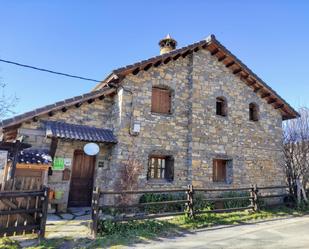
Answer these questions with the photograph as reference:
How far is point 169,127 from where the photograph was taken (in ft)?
35.8

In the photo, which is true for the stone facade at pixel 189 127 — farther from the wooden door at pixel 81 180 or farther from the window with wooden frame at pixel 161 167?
the wooden door at pixel 81 180

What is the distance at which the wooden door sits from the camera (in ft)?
32.5

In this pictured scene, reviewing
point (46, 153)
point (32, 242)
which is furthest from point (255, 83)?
point (32, 242)

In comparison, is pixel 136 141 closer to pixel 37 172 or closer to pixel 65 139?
pixel 65 139

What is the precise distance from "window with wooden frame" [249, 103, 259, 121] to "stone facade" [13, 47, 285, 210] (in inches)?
9.5

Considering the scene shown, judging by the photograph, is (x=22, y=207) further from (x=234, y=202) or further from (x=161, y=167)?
(x=234, y=202)

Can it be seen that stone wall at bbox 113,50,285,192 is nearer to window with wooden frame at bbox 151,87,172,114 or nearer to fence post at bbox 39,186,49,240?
window with wooden frame at bbox 151,87,172,114

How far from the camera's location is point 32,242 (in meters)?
5.77

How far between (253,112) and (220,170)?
375 cm

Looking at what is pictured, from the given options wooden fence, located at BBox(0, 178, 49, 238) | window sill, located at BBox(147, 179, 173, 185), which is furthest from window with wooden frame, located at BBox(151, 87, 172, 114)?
wooden fence, located at BBox(0, 178, 49, 238)

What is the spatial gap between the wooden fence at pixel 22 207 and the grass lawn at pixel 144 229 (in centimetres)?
32

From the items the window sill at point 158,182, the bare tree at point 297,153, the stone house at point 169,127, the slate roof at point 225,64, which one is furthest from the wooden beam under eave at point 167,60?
the bare tree at point 297,153

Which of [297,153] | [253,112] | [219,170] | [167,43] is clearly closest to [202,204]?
[219,170]

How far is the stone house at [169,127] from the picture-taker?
30.9 ft
